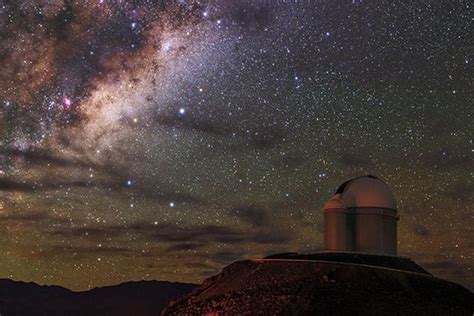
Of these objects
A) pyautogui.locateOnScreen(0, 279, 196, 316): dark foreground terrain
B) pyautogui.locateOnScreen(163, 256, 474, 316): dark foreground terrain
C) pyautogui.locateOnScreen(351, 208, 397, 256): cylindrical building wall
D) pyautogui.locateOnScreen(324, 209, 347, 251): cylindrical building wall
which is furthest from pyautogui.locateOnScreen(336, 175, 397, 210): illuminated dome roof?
pyautogui.locateOnScreen(0, 279, 196, 316): dark foreground terrain

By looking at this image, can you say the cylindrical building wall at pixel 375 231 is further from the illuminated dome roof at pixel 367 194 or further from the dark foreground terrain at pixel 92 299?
the dark foreground terrain at pixel 92 299

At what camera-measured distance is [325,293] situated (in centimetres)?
2214

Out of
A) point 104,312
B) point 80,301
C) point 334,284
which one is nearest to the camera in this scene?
point 334,284

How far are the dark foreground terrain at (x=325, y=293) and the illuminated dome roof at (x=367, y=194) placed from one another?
202 inches

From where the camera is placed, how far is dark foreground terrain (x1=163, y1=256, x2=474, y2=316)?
854 inches

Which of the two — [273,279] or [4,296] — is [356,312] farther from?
[4,296]

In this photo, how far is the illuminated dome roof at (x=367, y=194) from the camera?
2850 centimetres

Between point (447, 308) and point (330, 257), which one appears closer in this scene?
point (447, 308)

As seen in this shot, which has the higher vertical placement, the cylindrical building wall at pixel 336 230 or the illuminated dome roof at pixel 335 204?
the illuminated dome roof at pixel 335 204

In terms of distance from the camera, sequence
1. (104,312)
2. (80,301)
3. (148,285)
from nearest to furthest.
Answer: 1. (104,312)
2. (80,301)
3. (148,285)

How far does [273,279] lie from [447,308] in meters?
7.48

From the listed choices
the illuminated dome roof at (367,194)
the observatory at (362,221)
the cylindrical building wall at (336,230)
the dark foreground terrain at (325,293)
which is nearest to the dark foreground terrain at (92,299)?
the cylindrical building wall at (336,230)

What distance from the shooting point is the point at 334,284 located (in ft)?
74.4

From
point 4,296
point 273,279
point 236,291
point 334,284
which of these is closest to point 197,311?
point 236,291
